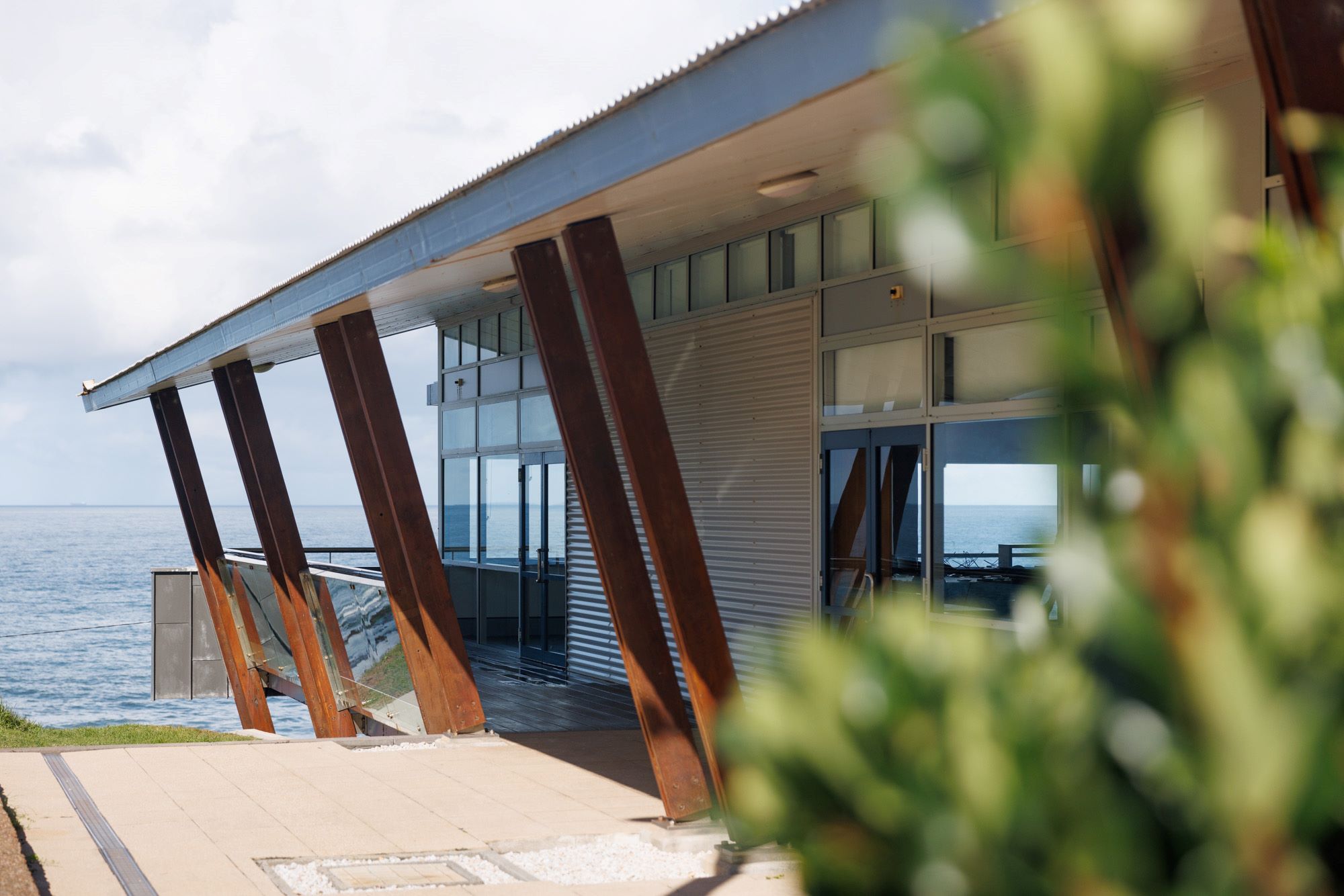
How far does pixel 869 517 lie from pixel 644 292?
4.45 meters

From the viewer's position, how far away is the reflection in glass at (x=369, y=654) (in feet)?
37.1

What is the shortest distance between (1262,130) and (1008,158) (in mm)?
6337

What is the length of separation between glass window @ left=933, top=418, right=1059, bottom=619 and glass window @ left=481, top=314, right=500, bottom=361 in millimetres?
8552

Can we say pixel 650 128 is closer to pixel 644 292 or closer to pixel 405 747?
pixel 405 747

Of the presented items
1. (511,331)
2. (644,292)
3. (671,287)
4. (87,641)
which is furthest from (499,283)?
(87,641)

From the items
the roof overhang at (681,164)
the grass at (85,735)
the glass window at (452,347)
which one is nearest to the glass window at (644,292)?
the roof overhang at (681,164)

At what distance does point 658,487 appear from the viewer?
6.84m

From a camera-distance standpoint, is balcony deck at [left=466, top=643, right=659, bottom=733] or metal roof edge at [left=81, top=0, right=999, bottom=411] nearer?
metal roof edge at [left=81, top=0, right=999, bottom=411]

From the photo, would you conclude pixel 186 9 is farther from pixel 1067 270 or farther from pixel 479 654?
pixel 1067 270

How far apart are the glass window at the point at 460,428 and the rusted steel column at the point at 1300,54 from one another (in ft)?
48.9

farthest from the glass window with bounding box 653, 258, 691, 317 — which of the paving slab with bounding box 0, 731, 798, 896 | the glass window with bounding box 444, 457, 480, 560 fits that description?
the glass window with bounding box 444, 457, 480, 560

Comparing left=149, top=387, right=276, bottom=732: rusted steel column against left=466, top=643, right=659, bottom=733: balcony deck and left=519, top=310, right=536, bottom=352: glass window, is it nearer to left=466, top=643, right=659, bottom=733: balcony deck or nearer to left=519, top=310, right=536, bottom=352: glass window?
left=466, top=643, right=659, bottom=733: balcony deck

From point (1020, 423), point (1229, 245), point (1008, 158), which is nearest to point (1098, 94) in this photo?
point (1008, 158)

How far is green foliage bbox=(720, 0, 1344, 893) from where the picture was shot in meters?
0.81
